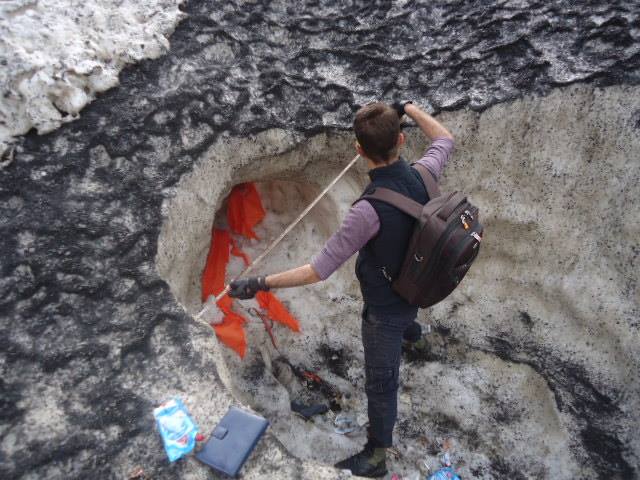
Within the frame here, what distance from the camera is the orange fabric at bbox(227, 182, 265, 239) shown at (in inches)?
144

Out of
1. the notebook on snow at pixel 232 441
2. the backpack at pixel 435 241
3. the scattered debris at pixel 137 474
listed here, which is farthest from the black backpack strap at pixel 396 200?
the scattered debris at pixel 137 474

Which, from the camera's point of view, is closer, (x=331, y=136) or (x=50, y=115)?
(x=50, y=115)

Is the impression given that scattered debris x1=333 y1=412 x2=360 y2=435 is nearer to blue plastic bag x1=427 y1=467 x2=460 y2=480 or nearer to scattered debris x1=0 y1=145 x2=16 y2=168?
blue plastic bag x1=427 y1=467 x2=460 y2=480

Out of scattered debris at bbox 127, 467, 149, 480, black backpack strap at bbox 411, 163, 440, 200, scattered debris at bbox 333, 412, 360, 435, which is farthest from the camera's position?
scattered debris at bbox 333, 412, 360, 435

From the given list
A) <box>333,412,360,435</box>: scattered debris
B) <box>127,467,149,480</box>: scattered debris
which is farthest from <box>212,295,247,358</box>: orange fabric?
<box>127,467,149,480</box>: scattered debris

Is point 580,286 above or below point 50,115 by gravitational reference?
below

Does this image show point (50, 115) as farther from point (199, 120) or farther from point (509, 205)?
point (509, 205)

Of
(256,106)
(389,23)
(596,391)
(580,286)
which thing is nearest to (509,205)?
(580,286)

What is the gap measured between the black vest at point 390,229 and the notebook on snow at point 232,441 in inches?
34.5

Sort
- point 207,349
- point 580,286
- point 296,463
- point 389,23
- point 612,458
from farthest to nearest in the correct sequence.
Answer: point 389,23 → point 580,286 → point 612,458 → point 207,349 → point 296,463

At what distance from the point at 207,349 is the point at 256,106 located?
167cm

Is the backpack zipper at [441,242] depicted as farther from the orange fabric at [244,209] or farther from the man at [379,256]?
the orange fabric at [244,209]

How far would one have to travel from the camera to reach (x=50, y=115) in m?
2.49

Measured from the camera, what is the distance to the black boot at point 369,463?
2.70 meters
